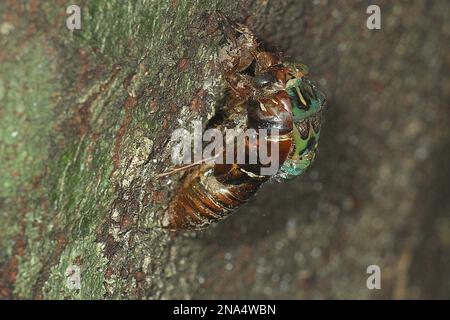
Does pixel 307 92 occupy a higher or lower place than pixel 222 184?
higher

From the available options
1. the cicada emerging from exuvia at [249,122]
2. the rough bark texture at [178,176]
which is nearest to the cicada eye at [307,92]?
the cicada emerging from exuvia at [249,122]

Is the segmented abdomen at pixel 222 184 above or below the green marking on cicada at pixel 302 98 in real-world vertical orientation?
below

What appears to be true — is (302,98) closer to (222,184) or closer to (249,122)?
(249,122)

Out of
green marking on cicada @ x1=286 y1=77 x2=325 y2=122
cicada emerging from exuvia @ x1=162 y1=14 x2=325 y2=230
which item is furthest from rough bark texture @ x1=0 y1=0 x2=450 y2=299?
green marking on cicada @ x1=286 y1=77 x2=325 y2=122

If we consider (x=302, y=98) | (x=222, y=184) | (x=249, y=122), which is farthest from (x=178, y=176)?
(x=302, y=98)

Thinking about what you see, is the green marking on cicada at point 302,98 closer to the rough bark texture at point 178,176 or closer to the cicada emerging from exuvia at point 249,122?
the cicada emerging from exuvia at point 249,122
